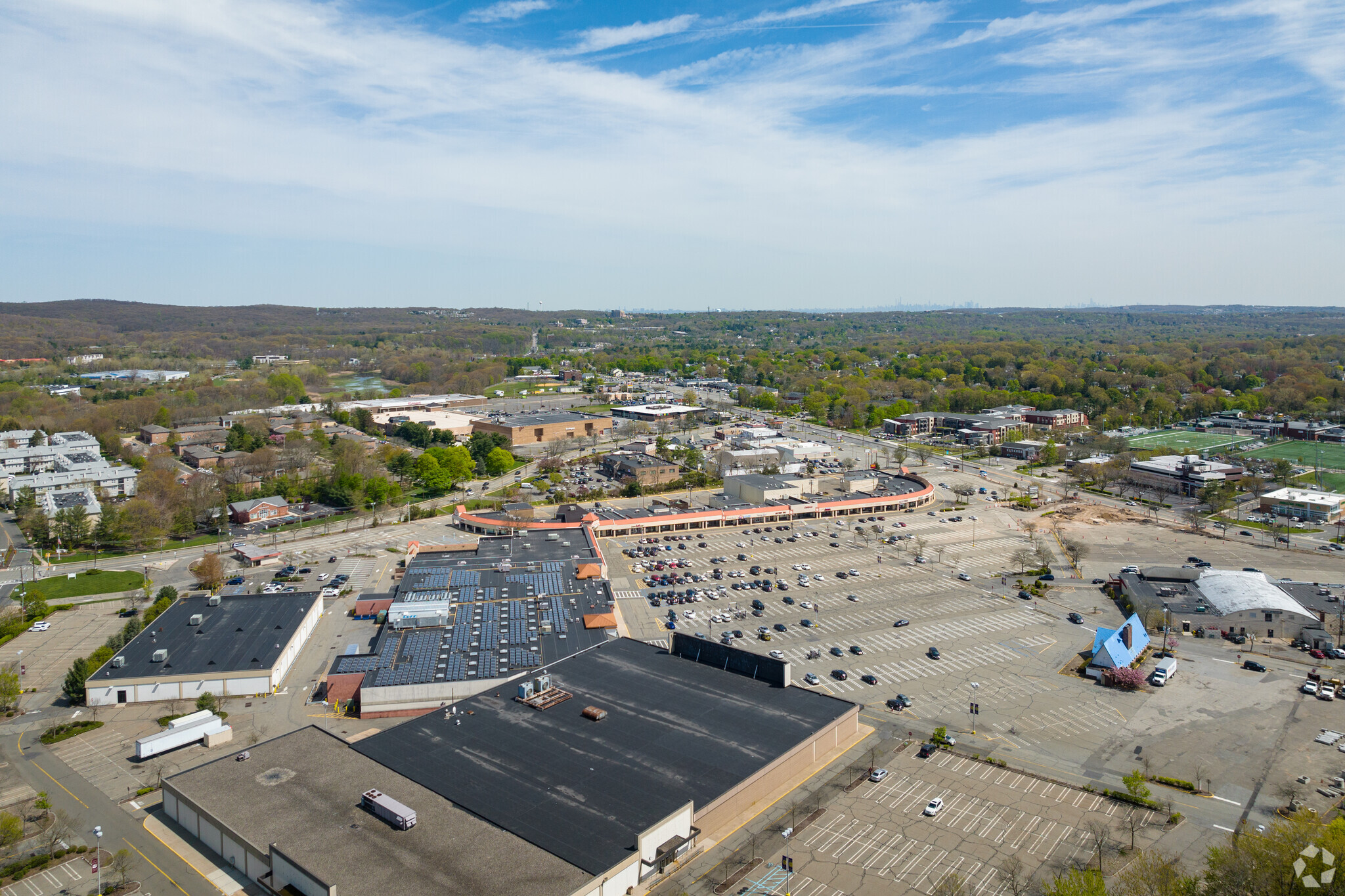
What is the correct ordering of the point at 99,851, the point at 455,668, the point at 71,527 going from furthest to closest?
the point at 71,527 → the point at 455,668 → the point at 99,851

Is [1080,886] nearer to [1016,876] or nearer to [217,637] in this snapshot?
[1016,876]

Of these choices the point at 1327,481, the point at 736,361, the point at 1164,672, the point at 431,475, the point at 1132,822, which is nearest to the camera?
the point at 1132,822

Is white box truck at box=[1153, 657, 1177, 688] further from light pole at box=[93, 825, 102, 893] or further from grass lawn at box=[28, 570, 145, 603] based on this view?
grass lawn at box=[28, 570, 145, 603]

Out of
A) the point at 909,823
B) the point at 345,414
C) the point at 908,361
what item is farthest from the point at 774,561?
the point at 908,361

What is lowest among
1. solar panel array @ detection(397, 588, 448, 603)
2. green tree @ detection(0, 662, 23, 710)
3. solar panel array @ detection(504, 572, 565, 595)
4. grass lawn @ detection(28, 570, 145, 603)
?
grass lawn @ detection(28, 570, 145, 603)

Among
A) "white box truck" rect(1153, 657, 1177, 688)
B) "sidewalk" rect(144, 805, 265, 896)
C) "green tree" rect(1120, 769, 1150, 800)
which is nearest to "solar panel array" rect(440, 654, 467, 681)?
"sidewalk" rect(144, 805, 265, 896)

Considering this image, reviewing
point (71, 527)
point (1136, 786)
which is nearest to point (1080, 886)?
point (1136, 786)
